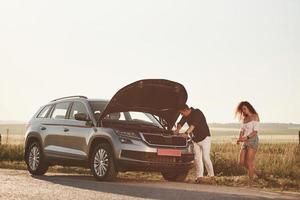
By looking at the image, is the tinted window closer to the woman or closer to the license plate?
the license plate

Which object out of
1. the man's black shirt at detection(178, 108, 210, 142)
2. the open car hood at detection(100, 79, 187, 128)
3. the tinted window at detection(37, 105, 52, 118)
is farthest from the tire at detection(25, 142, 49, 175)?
the man's black shirt at detection(178, 108, 210, 142)

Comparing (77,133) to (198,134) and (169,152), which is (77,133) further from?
(198,134)

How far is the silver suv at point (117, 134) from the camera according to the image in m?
13.3

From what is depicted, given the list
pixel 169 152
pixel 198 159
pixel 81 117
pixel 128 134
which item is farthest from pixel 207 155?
pixel 81 117

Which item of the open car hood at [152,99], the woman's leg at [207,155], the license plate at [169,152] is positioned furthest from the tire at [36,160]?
the woman's leg at [207,155]

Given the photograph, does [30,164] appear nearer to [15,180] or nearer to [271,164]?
[15,180]

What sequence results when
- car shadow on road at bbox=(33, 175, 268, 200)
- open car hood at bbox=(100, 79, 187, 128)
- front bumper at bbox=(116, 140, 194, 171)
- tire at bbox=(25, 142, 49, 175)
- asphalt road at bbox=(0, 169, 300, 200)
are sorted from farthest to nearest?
tire at bbox=(25, 142, 49, 175)
open car hood at bbox=(100, 79, 187, 128)
front bumper at bbox=(116, 140, 194, 171)
car shadow on road at bbox=(33, 175, 268, 200)
asphalt road at bbox=(0, 169, 300, 200)

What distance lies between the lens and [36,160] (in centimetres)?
1577

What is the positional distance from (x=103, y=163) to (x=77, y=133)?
1.17 metres

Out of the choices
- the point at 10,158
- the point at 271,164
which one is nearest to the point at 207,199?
the point at 271,164

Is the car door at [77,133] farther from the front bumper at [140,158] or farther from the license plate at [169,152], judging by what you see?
the license plate at [169,152]

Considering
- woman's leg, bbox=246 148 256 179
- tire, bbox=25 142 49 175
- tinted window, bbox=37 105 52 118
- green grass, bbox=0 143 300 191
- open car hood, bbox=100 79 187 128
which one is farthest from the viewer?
tinted window, bbox=37 105 52 118

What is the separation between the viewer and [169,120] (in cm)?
1502

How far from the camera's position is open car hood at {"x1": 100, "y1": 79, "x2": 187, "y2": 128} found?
14.0 meters
